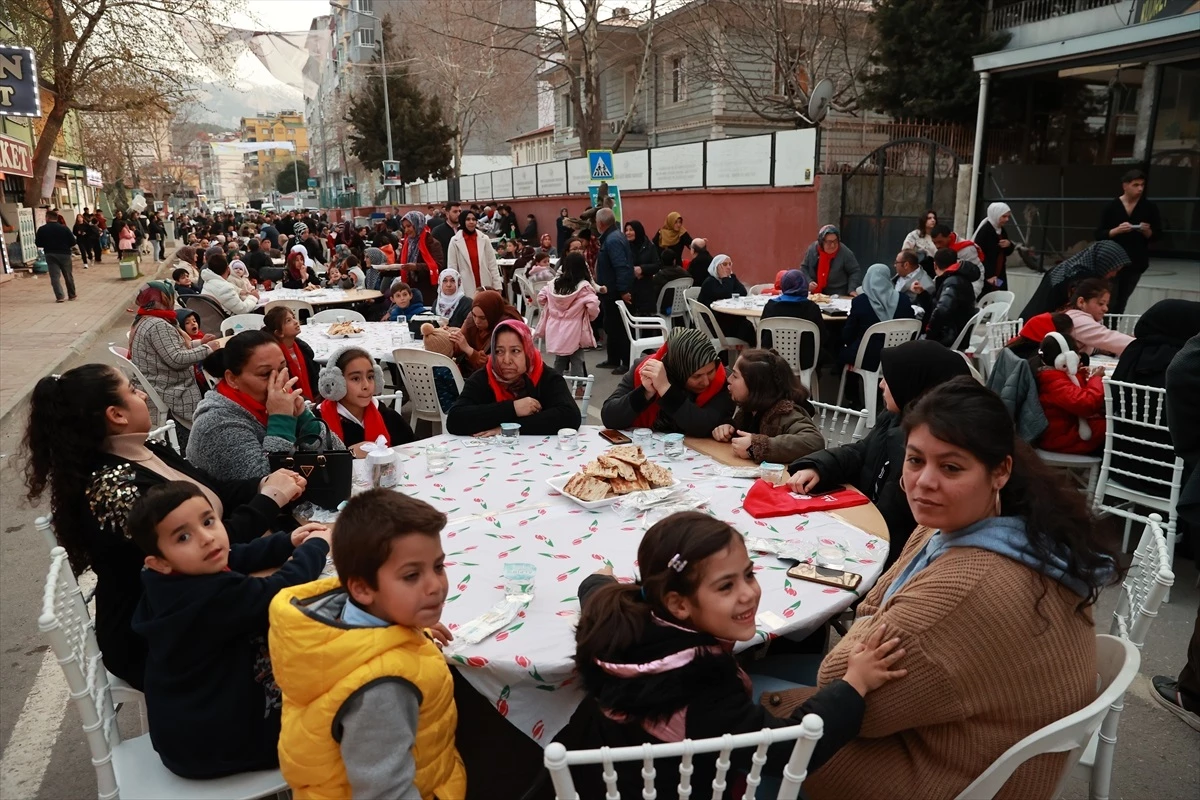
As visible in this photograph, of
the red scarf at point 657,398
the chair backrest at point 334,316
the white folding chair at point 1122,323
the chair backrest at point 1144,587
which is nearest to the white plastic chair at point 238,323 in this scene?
the chair backrest at point 334,316

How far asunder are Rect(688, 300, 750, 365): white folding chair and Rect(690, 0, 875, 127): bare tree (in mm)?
12812

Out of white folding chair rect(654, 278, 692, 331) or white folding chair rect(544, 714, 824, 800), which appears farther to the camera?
white folding chair rect(654, 278, 692, 331)

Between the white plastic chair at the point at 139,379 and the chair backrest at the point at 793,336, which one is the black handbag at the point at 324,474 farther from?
the chair backrest at the point at 793,336

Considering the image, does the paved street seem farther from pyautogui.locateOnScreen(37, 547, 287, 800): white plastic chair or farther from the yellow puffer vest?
the yellow puffer vest

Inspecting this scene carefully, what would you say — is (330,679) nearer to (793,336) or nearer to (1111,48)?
(793,336)

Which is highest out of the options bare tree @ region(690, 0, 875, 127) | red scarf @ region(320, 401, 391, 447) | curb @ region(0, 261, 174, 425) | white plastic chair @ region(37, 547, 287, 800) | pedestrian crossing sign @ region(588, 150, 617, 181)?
bare tree @ region(690, 0, 875, 127)

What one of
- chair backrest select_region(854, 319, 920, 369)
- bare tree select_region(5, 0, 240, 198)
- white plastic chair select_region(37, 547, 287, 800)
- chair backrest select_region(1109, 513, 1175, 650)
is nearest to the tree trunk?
bare tree select_region(5, 0, 240, 198)

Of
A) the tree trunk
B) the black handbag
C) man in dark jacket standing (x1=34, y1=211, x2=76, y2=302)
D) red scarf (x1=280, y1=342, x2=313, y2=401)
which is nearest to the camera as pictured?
the black handbag

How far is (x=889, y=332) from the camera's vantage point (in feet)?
22.1

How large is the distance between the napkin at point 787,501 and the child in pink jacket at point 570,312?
191 inches

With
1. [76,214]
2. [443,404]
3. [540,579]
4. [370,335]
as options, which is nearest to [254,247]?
[370,335]

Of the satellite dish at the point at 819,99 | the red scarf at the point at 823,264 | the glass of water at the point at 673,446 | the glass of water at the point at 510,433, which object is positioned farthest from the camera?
the satellite dish at the point at 819,99

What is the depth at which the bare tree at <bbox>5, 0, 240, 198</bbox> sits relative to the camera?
1895cm

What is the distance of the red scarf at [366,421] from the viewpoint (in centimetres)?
388
